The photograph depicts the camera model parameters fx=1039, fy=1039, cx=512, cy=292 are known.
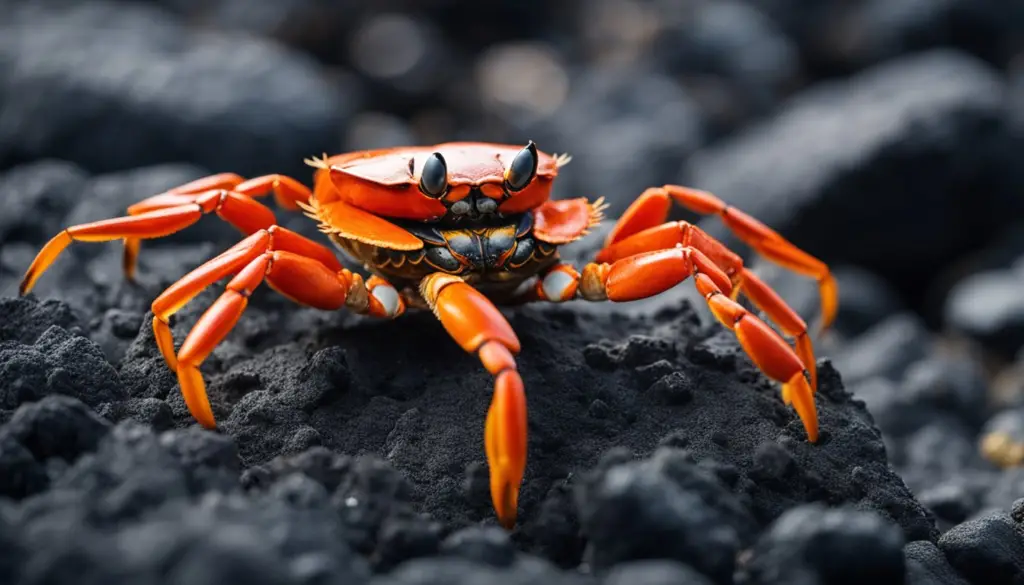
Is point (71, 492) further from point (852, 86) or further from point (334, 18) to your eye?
point (334, 18)

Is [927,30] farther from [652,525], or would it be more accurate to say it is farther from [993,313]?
[652,525]

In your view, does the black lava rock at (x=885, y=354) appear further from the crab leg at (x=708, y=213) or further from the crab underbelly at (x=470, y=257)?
the crab underbelly at (x=470, y=257)

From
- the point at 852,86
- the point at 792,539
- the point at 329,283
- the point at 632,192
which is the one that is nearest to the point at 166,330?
the point at 329,283

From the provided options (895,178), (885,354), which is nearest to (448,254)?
(885,354)

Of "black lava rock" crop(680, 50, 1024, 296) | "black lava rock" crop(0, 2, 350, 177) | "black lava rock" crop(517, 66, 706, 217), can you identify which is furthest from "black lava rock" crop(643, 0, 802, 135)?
"black lava rock" crop(0, 2, 350, 177)

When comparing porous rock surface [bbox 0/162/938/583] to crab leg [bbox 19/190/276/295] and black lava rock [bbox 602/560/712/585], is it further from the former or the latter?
crab leg [bbox 19/190/276/295]

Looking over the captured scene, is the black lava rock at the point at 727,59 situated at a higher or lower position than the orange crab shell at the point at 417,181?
lower

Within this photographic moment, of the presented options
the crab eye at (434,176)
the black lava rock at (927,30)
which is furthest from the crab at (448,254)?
the black lava rock at (927,30)

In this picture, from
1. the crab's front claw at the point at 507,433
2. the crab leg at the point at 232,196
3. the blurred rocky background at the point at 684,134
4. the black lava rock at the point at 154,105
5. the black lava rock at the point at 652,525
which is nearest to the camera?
the black lava rock at the point at 652,525
